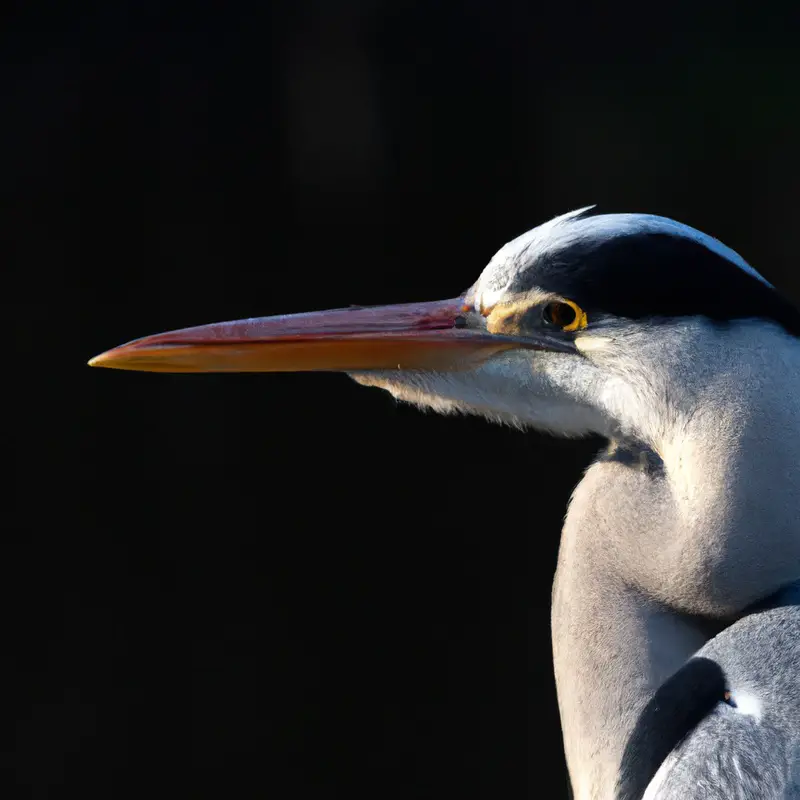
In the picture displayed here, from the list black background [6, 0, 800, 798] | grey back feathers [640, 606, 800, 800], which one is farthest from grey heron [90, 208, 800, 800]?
black background [6, 0, 800, 798]

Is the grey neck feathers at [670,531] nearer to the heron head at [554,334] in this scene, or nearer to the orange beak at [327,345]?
the heron head at [554,334]

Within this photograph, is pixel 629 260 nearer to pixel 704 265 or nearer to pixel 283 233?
pixel 704 265

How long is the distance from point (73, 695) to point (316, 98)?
2.02 meters

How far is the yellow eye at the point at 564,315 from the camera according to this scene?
4.02ft

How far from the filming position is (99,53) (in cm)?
374

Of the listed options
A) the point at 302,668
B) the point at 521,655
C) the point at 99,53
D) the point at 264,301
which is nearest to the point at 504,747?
the point at 521,655

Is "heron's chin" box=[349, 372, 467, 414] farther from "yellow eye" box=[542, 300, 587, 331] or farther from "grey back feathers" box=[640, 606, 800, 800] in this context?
"grey back feathers" box=[640, 606, 800, 800]

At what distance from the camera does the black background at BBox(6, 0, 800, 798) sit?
12.0ft

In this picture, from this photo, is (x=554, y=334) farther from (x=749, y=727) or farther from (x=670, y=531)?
(x=749, y=727)

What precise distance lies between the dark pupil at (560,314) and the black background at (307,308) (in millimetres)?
2475

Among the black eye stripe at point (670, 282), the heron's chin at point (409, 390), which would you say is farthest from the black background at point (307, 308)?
the black eye stripe at point (670, 282)

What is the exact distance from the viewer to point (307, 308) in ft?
13.0

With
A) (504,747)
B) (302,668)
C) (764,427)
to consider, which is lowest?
(504,747)

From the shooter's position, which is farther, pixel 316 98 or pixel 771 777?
pixel 316 98
